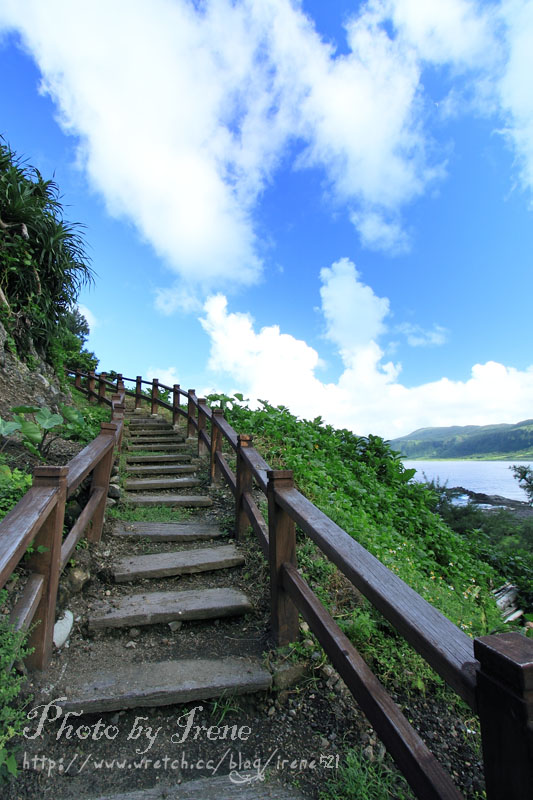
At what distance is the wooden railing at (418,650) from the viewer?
0.80 meters

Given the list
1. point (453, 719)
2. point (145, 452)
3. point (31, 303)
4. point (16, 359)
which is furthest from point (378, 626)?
point (31, 303)

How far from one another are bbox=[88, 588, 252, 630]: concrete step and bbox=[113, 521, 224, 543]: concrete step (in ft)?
2.70

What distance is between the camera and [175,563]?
10.3 ft

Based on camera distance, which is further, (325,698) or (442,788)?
(325,698)

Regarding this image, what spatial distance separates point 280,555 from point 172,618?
0.87 metres

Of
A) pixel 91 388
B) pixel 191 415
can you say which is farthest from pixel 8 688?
pixel 91 388

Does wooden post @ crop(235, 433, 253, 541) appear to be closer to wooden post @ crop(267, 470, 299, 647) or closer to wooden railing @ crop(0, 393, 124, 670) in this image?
wooden post @ crop(267, 470, 299, 647)

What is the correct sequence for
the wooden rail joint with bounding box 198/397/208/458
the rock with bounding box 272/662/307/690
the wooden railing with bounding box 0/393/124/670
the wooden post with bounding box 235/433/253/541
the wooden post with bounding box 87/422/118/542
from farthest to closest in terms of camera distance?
the wooden rail joint with bounding box 198/397/208/458 < the wooden post with bounding box 235/433/253/541 < the wooden post with bounding box 87/422/118/542 < the rock with bounding box 272/662/307/690 < the wooden railing with bounding box 0/393/124/670

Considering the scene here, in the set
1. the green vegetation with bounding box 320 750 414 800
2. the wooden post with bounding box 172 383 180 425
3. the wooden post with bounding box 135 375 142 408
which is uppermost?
the wooden post with bounding box 135 375 142 408

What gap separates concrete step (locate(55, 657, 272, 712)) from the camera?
76.4 inches

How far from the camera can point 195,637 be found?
2547mm

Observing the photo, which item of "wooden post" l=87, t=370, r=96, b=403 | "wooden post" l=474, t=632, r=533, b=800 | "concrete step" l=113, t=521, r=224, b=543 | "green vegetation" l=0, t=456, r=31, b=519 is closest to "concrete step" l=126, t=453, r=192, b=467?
"concrete step" l=113, t=521, r=224, b=543

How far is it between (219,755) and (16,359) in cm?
532

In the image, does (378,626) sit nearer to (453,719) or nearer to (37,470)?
(453,719)
